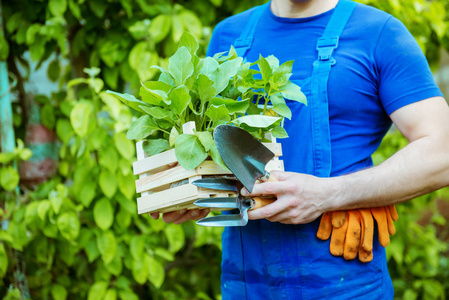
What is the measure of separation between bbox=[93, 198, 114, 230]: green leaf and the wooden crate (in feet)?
2.62

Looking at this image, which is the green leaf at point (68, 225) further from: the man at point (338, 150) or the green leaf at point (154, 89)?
the green leaf at point (154, 89)

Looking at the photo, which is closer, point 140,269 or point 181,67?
point 181,67

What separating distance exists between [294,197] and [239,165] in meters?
0.16

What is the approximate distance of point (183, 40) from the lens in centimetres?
116

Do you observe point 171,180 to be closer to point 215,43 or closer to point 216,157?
point 216,157

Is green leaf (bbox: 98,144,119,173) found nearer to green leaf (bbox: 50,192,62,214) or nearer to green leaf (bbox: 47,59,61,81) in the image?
green leaf (bbox: 50,192,62,214)

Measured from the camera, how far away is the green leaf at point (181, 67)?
3.51 ft

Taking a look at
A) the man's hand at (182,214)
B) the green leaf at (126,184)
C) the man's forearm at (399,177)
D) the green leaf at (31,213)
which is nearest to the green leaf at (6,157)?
the green leaf at (31,213)

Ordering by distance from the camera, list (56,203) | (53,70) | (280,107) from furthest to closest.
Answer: (53,70)
(56,203)
(280,107)

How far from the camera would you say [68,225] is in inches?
72.8

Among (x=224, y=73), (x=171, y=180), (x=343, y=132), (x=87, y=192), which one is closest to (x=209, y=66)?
(x=224, y=73)

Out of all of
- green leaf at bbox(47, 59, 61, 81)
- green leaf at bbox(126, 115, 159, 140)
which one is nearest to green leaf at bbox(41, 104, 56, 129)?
green leaf at bbox(47, 59, 61, 81)

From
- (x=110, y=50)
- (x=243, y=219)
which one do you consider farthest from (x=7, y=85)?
(x=243, y=219)

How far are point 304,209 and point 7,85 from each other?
155cm
